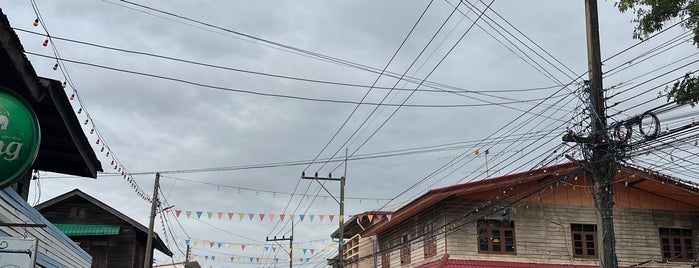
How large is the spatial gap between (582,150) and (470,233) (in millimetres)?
10842

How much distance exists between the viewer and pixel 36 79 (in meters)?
10.5

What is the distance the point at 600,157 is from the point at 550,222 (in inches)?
484

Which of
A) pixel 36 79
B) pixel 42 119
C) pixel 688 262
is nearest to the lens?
pixel 36 79

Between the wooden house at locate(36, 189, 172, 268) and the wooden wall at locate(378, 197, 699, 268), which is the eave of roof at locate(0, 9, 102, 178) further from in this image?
the wooden house at locate(36, 189, 172, 268)

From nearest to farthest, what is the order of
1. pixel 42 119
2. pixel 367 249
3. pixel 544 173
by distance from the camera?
pixel 42 119
pixel 544 173
pixel 367 249

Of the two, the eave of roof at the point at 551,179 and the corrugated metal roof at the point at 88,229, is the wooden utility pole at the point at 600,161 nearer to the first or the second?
the eave of roof at the point at 551,179

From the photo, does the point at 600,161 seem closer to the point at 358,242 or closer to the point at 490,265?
the point at 490,265

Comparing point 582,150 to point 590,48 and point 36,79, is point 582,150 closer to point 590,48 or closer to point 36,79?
point 590,48

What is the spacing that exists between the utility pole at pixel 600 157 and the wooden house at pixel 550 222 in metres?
9.23

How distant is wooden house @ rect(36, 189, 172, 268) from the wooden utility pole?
2257cm

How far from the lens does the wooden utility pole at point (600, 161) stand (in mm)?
13312

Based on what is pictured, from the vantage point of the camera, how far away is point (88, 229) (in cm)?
2941

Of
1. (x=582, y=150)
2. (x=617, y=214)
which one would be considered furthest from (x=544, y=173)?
(x=582, y=150)

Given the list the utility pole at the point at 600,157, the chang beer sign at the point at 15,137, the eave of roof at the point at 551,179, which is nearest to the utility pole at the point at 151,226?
the eave of roof at the point at 551,179
